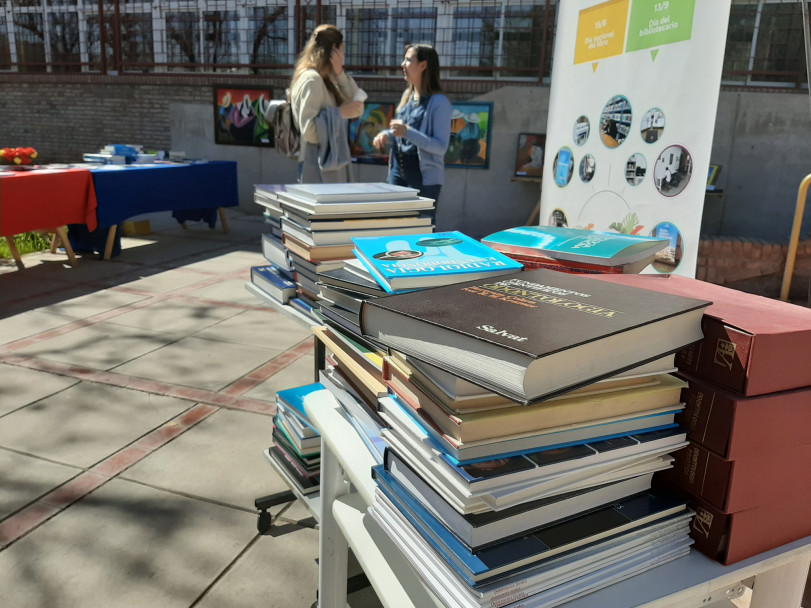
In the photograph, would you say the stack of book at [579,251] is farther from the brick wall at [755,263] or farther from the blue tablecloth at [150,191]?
the blue tablecloth at [150,191]

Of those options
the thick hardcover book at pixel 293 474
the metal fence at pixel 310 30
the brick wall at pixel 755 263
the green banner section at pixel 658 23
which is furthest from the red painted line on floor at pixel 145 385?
the metal fence at pixel 310 30

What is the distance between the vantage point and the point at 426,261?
1184mm

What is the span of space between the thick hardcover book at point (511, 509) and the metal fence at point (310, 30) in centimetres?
764

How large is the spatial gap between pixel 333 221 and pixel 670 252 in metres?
1.19

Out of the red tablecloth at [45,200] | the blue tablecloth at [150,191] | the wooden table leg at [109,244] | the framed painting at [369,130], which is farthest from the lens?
the framed painting at [369,130]

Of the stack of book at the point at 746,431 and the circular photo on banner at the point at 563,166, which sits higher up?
the circular photo on banner at the point at 563,166

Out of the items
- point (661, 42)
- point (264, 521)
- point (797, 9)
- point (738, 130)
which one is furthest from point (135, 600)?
point (797, 9)

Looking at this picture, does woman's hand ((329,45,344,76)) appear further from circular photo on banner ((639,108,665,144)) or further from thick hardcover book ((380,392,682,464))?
thick hardcover book ((380,392,682,464))

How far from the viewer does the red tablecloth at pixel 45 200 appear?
5.09 metres

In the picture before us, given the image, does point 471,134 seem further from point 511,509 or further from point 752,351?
point 511,509

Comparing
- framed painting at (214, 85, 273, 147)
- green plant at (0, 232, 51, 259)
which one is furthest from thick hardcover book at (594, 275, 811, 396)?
framed painting at (214, 85, 273, 147)

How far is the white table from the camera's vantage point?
82cm

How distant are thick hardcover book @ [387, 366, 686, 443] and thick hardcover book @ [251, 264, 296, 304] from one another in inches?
48.3

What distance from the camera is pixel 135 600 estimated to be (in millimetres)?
1860
